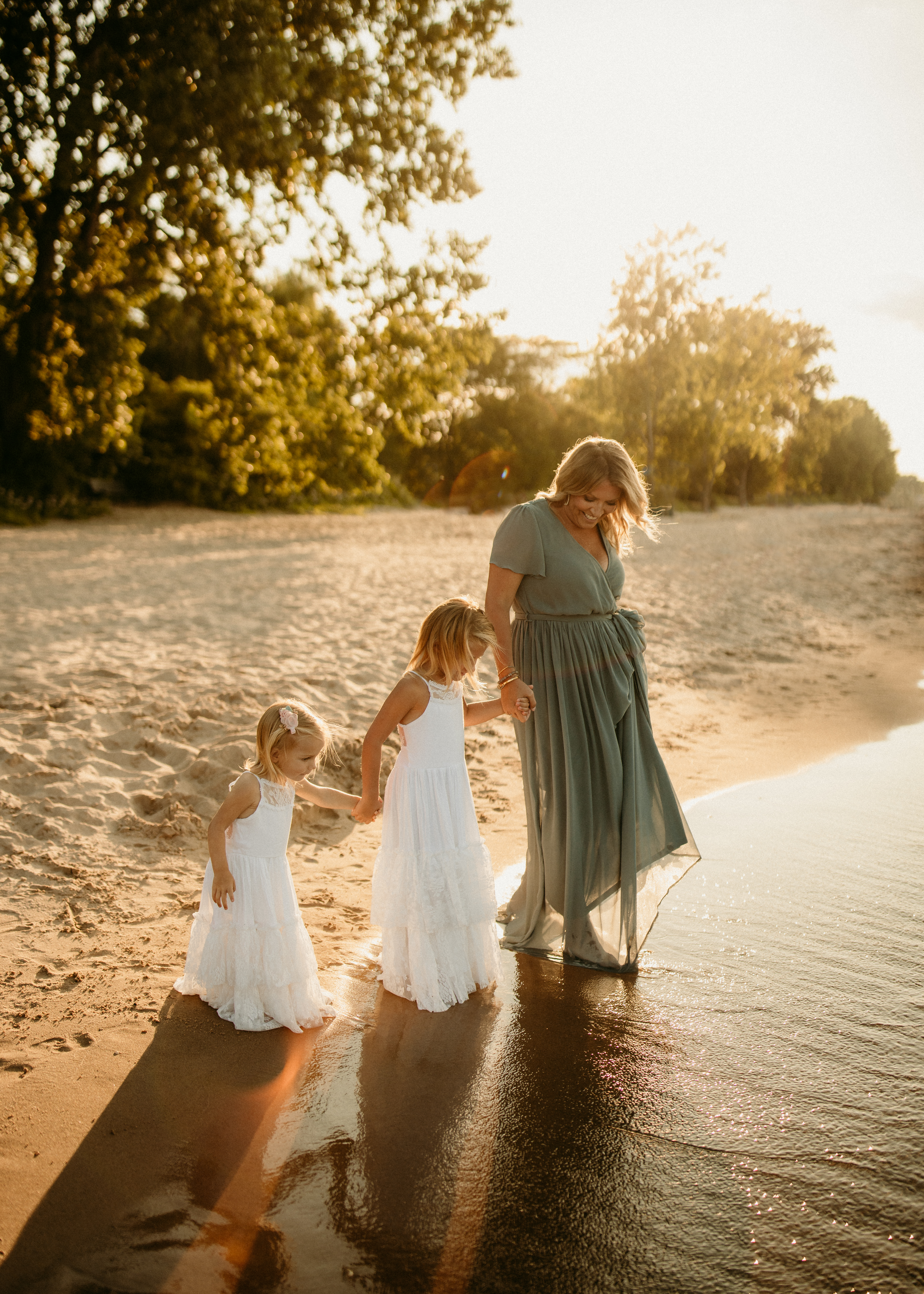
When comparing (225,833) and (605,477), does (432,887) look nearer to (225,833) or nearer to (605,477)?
(225,833)

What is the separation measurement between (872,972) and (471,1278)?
6.59 feet

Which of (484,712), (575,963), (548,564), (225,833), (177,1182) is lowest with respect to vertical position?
(177,1182)

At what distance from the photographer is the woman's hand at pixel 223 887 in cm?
301

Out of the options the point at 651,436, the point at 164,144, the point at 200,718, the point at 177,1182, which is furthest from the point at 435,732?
the point at 651,436

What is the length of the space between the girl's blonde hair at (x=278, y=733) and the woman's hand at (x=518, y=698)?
0.63 m

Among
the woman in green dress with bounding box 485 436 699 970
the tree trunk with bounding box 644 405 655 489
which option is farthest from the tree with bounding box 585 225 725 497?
the woman in green dress with bounding box 485 436 699 970

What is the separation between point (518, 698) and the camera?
3297 mm

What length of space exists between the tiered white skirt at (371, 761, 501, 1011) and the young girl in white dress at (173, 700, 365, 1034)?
0.23 m

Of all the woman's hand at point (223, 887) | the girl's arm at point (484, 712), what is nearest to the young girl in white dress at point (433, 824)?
the girl's arm at point (484, 712)

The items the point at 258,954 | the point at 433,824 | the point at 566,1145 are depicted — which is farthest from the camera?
the point at 433,824

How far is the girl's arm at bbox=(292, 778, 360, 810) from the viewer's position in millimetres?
3172

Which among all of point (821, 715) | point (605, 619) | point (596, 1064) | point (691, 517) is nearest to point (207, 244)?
point (821, 715)

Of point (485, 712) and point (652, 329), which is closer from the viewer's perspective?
point (485, 712)

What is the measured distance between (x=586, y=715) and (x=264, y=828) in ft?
3.94
